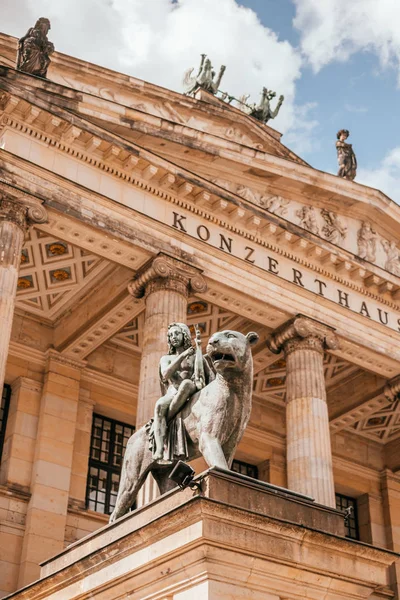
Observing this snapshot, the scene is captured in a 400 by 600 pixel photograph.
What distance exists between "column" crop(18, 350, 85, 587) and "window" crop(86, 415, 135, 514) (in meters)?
1.18

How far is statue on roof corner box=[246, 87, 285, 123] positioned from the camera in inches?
1174

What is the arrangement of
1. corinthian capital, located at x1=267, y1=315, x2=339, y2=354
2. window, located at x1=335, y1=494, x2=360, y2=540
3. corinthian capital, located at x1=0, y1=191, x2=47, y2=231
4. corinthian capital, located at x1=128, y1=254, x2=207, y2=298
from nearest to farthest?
corinthian capital, located at x1=0, y1=191, x2=47, y2=231
corinthian capital, located at x1=128, y1=254, x2=207, y2=298
corinthian capital, located at x1=267, y1=315, x2=339, y2=354
window, located at x1=335, y1=494, x2=360, y2=540

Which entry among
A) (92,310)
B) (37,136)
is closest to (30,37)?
(37,136)

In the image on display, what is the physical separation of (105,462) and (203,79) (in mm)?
12705

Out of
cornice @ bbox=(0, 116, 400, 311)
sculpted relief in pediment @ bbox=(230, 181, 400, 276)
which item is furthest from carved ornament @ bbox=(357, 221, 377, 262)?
cornice @ bbox=(0, 116, 400, 311)

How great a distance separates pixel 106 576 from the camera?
8.20 m

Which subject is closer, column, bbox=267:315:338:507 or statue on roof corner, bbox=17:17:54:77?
statue on roof corner, bbox=17:17:54:77

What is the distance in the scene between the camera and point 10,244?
1791 centimetres

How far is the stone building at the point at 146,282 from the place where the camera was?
1961 cm

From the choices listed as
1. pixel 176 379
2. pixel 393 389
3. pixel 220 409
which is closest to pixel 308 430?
pixel 393 389

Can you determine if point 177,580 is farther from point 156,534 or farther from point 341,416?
point 341,416

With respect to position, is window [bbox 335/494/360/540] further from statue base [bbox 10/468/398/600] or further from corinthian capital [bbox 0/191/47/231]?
statue base [bbox 10/468/398/600]

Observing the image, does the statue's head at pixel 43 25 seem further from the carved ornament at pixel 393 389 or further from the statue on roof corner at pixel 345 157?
the carved ornament at pixel 393 389

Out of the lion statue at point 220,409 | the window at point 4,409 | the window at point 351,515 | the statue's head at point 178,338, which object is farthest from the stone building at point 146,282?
the lion statue at point 220,409
